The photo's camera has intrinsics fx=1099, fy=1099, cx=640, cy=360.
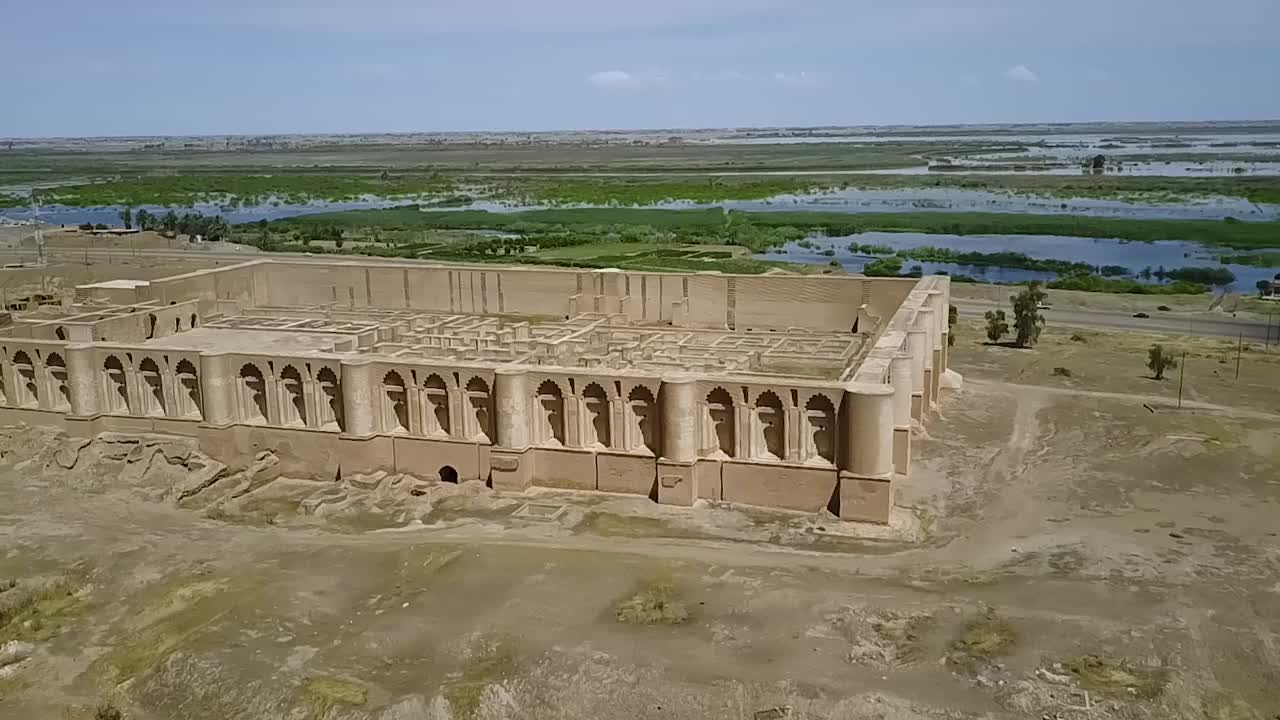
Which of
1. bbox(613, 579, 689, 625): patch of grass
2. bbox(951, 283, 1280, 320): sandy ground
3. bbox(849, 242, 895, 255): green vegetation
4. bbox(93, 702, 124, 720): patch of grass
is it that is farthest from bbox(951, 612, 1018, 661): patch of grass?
bbox(849, 242, 895, 255): green vegetation

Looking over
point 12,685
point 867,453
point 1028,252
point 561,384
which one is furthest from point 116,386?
point 1028,252

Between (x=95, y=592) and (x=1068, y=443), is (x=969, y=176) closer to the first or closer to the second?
(x=1068, y=443)

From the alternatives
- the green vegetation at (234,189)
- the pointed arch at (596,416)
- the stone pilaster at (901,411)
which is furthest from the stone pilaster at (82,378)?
the green vegetation at (234,189)

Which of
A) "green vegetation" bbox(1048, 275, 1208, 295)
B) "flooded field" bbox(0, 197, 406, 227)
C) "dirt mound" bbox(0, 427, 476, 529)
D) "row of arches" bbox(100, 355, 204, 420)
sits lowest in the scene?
"green vegetation" bbox(1048, 275, 1208, 295)

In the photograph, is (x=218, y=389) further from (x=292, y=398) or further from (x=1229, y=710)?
(x=1229, y=710)

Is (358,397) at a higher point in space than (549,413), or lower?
higher

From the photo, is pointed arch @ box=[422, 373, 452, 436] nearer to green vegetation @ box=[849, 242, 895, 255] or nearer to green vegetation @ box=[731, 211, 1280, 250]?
green vegetation @ box=[849, 242, 895, 255]
